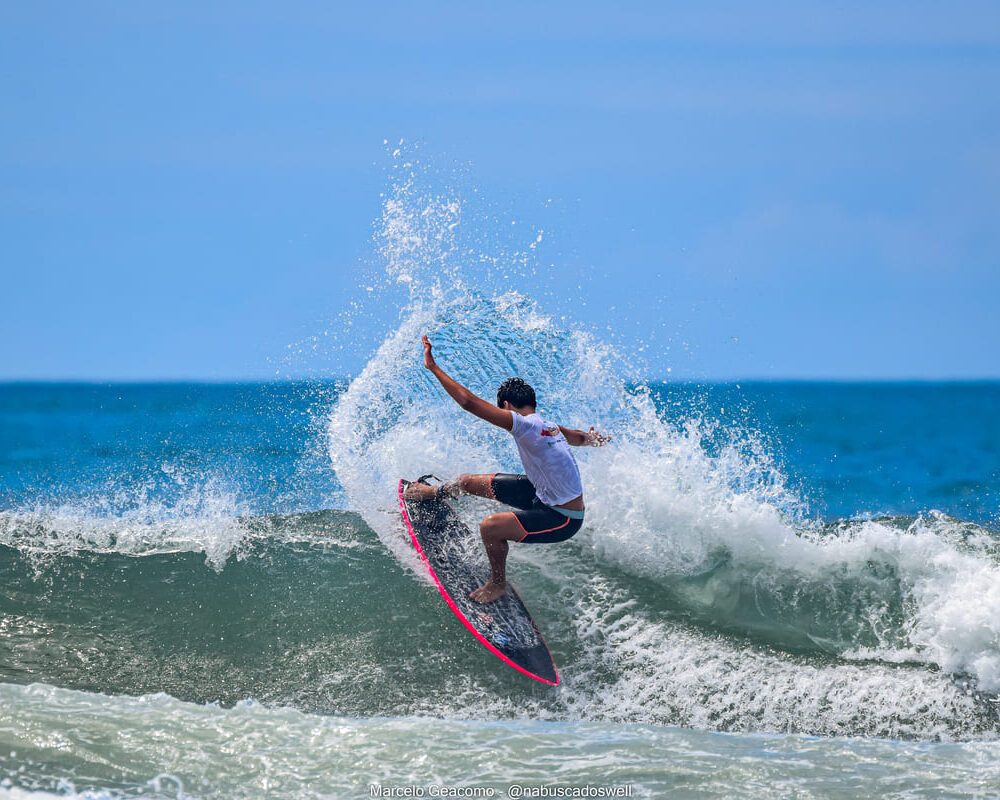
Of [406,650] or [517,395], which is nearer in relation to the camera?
[517,395]

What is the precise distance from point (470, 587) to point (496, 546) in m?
0.61

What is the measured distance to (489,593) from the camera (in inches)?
273

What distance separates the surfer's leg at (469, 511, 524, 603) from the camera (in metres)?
6.59

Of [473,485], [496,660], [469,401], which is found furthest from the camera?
[473,485]

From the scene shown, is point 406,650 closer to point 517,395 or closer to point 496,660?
point 496,660

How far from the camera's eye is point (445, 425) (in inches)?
366

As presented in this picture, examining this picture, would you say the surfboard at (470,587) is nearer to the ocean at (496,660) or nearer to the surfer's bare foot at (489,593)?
the surfer's bare foot at (489,593)

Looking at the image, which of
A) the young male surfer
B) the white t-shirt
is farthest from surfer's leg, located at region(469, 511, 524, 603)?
the white t-shirt

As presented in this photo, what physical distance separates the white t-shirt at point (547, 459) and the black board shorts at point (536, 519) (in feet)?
0.33

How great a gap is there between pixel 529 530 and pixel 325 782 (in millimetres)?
2397

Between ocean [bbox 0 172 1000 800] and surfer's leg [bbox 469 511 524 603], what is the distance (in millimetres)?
344

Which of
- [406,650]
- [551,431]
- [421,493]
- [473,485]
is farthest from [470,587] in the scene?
[551,431]

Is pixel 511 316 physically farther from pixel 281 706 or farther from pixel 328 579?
pixel 281 706

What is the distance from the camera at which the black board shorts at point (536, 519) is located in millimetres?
6645
